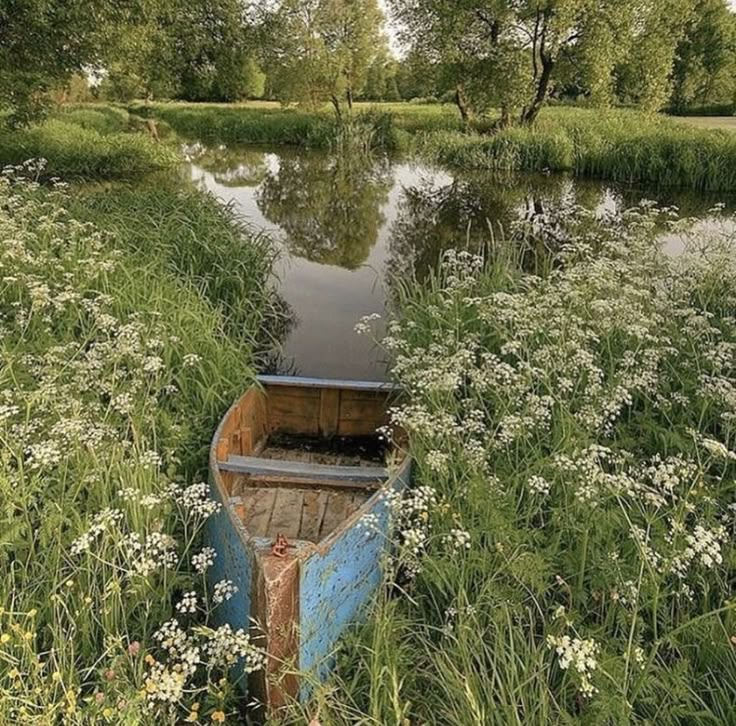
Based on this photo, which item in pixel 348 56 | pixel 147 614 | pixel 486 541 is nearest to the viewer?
pixel 147 614

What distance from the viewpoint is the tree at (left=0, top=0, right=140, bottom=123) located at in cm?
769

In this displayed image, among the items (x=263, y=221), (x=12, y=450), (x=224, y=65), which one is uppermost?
(x=224, y=65)

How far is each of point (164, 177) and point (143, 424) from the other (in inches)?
504

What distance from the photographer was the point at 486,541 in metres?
2.70

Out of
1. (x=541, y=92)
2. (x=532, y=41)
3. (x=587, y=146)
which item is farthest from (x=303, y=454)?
(x=532, y=41)

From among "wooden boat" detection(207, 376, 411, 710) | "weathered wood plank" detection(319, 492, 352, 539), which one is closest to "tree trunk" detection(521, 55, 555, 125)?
"wooden boat" detection(207, 376, 411, 710)

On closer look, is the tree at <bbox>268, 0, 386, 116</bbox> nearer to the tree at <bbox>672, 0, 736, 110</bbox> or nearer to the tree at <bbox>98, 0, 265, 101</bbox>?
the tree at <bbox>98, 0, 265, 101</bbox>

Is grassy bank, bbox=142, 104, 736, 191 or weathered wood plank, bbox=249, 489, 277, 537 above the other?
grassy bank, bbox=142, 104, 736, 191

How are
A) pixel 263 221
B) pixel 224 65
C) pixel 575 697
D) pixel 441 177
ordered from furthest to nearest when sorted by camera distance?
1. pixel 224 65
2. pixel 441 177
3. pixel 263 221
4. pixel 575 697

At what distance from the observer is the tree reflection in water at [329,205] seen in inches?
403

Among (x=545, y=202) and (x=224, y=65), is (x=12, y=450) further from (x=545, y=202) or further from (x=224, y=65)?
(x=224, y=65)

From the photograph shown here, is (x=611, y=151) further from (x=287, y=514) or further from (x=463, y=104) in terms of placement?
(x=287, y=514)

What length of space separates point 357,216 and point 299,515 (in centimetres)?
961

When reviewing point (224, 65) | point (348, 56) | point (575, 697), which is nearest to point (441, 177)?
point (224, 65)
